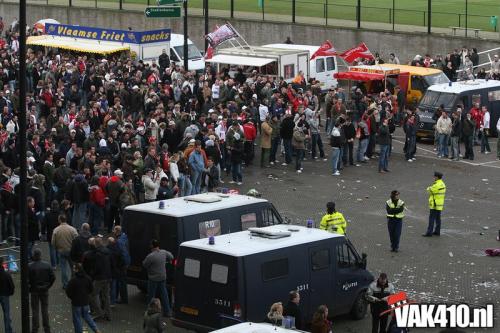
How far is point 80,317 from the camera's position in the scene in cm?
2178

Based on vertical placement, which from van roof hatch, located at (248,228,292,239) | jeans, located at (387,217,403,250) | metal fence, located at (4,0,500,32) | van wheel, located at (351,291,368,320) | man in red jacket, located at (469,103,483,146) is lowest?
van wheel, located at (351,291,368,320)

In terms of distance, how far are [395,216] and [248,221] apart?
13.9 feet

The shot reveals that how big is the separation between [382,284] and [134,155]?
1038 centimetres

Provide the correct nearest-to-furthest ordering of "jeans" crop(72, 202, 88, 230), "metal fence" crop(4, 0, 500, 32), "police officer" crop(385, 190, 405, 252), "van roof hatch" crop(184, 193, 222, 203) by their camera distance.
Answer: "van roof hatch" crop(184, 193, 222, 203) → "police officer" crop(385, 190, 405, 252) → "jeans" crop(72, 202, 88, 230) → "metal fence" crop(4, 0, 500, 32)

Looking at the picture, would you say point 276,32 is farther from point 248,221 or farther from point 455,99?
point 248,221

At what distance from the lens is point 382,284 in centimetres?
2158

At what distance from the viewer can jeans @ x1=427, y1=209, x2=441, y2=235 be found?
29062 mm

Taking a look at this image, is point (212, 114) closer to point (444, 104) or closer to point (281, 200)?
point (281, 200)

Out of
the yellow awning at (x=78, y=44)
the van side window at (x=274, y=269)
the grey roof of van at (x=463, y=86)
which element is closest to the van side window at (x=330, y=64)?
the yellow awning at (x=78, y=44)

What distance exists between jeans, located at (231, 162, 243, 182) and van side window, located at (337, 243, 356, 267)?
451 inches

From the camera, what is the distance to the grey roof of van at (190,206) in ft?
77.6

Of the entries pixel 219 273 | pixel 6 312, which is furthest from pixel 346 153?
pixel 6 312

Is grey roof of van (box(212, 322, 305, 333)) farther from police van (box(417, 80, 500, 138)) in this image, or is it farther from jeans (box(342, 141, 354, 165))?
police van (box(417, 80, 500, 138))

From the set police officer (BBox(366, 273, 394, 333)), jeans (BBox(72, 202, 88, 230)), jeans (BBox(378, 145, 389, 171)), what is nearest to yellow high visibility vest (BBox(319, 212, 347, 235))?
police officer (BBox(366, 273, 394, 333))
